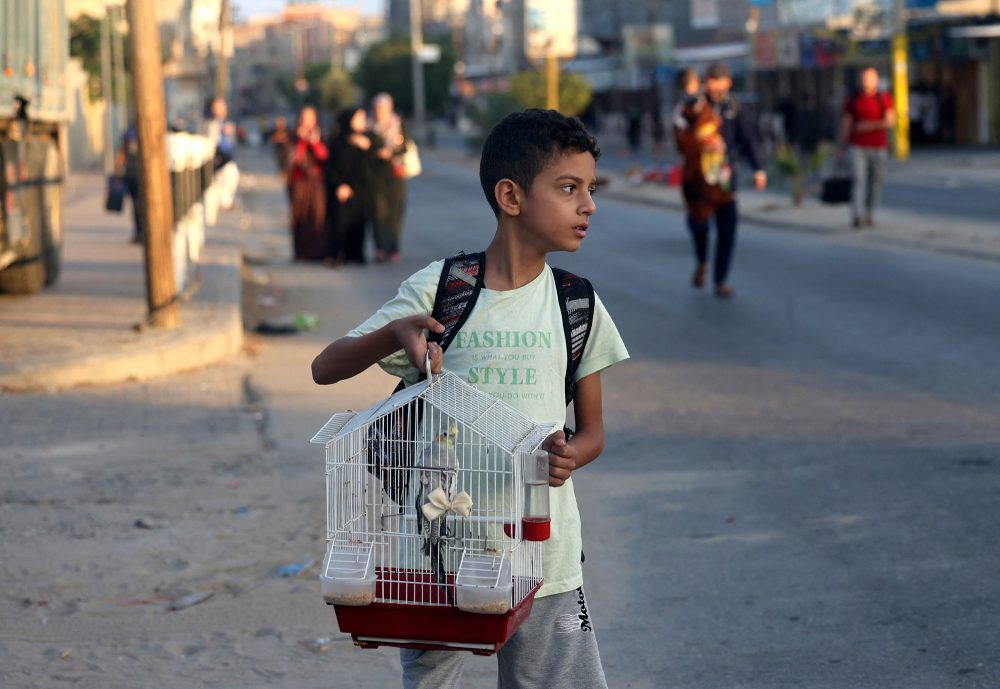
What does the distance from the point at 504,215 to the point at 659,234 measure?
17.4 metres

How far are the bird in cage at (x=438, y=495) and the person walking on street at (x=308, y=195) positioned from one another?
1475cm

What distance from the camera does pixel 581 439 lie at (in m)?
3.00

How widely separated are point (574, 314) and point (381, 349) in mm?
402

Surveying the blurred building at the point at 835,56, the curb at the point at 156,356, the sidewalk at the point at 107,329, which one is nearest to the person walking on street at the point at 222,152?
the sidewalk at the point at 107,329

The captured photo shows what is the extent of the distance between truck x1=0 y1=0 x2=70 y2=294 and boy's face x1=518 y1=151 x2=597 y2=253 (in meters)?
9.33

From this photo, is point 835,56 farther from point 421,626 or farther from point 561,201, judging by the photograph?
point 421,626

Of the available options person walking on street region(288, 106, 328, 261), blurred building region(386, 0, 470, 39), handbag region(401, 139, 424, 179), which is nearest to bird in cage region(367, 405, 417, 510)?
handbag region(401, 139, 424, 179)

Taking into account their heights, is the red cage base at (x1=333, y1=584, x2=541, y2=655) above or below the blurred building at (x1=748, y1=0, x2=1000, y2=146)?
below

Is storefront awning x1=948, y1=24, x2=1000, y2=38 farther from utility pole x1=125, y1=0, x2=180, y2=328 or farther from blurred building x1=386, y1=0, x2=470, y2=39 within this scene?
blurred building x1=386, y1=0, x2=470, y2=39

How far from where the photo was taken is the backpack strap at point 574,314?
3033 mm

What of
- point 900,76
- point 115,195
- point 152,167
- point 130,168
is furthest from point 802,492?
point 900,76

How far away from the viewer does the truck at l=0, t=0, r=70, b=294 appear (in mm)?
11914

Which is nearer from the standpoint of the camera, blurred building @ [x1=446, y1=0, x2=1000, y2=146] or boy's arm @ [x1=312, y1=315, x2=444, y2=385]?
boy's arm @ [x1=312, y1=315, x2=444, y2=385]

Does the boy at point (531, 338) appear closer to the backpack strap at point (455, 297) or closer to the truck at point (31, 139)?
the backpack strap at point (455, 297)
